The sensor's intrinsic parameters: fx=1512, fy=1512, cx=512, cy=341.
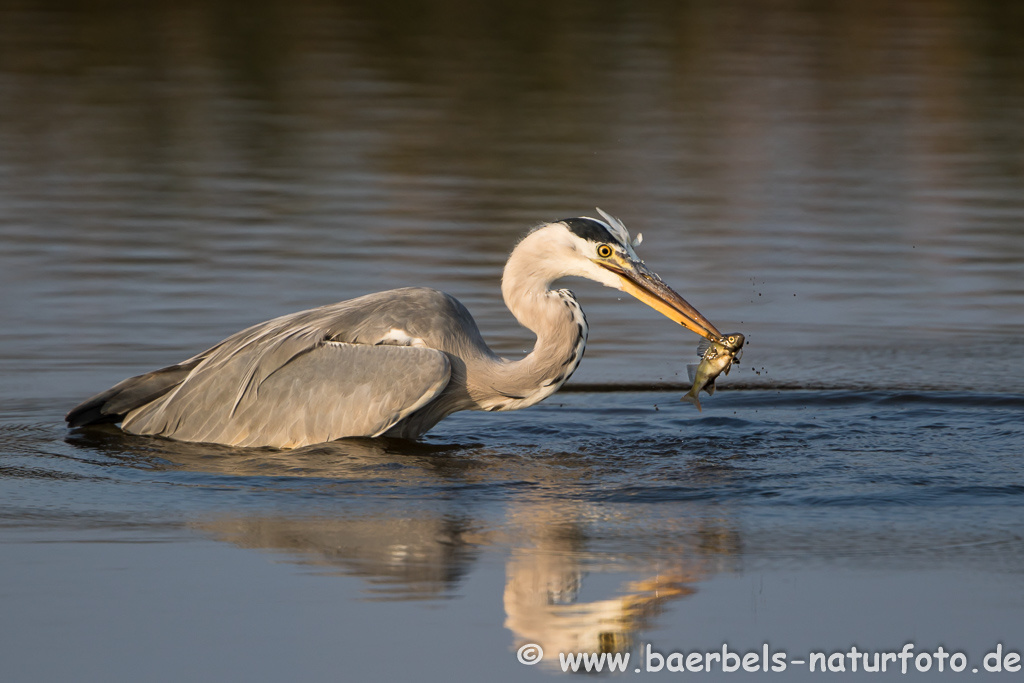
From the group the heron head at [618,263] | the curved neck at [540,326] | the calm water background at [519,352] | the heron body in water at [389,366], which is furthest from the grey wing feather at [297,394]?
the heron head at [618,263]

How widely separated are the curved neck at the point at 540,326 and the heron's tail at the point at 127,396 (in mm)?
1867

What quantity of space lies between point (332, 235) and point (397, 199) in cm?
207

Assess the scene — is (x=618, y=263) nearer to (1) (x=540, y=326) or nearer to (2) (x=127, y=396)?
(1) (x=540, y=326)

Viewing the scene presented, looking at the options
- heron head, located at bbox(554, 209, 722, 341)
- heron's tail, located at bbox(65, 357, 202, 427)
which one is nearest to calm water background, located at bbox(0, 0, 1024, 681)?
heron's tail, located at bbox(65, 357, 202, 427)

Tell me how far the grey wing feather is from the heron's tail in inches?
3.2

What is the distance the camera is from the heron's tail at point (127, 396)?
342 inches

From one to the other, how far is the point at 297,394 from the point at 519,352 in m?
2.36

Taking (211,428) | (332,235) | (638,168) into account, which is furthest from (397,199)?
(211,428)

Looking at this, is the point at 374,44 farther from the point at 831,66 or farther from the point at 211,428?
the point at 211,428

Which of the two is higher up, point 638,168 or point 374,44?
point 374,44

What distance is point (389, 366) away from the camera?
27.8ft

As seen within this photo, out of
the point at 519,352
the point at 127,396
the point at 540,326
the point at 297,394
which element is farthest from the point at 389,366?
the point at 519,352

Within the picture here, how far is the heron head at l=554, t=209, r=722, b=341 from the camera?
8430 millimetres

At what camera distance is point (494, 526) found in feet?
23.0
